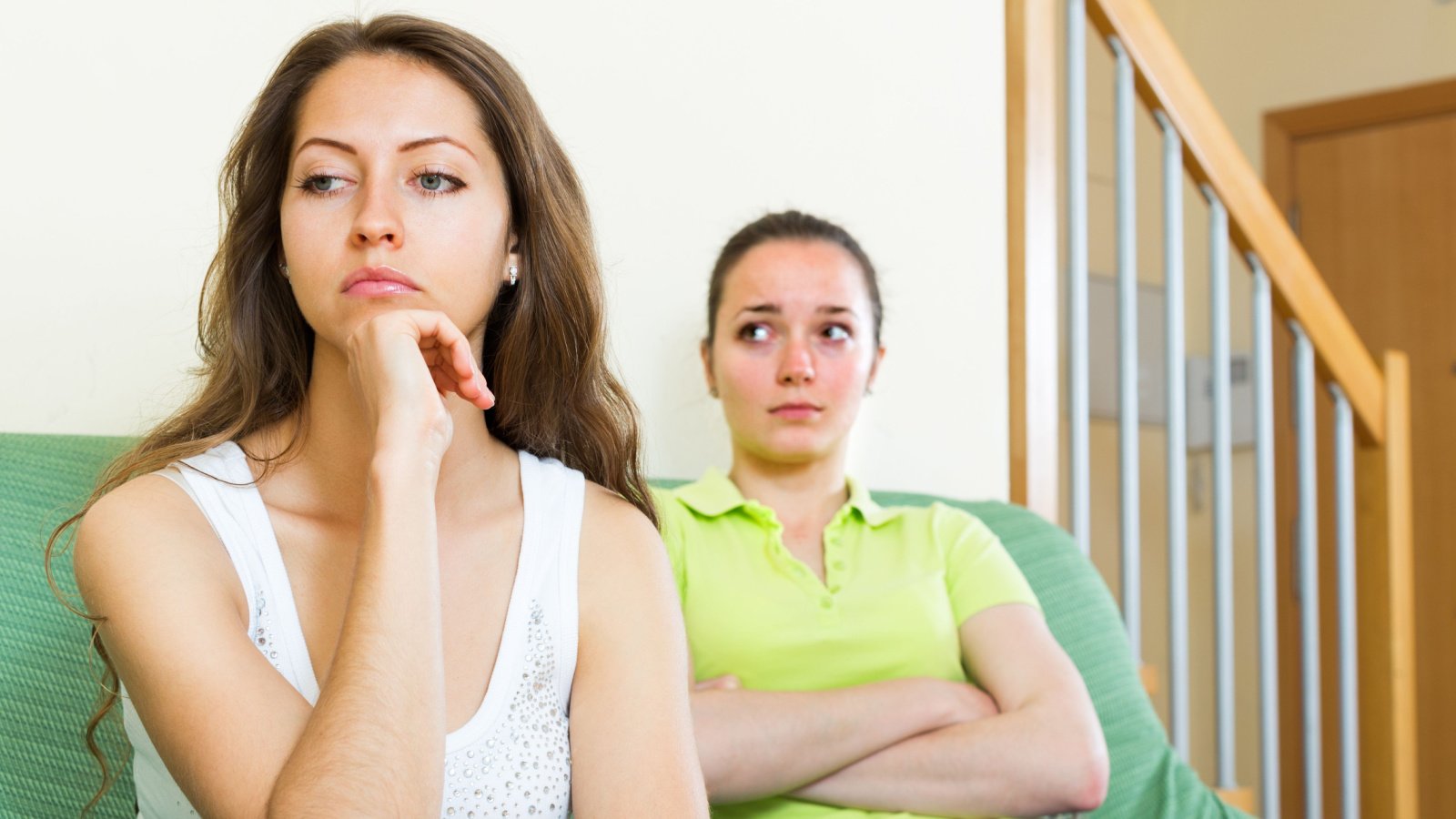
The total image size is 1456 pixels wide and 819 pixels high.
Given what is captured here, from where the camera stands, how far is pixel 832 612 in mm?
1486

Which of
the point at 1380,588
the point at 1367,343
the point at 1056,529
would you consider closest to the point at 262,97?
the point at 1056,529

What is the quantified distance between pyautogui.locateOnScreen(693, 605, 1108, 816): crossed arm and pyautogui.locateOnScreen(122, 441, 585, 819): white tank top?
10.3 inches

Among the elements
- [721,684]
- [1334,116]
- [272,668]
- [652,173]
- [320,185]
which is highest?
[1334,116]

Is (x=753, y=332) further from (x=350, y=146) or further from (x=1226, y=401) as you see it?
(x=1226, y=401)

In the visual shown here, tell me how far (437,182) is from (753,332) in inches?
25.3

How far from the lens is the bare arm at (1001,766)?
1.34 meters

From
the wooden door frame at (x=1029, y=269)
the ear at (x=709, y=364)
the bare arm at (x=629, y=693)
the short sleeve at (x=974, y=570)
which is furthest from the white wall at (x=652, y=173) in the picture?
the bare arm at (x=629, y=693)

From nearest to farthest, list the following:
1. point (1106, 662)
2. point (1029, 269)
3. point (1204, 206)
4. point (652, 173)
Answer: point (1106, 662) → point (652, 173) → point (1029, 269) → point (1204, 206)

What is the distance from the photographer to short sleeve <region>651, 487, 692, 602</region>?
1517 mm

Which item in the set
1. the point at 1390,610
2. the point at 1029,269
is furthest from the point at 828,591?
the point at 1390,610

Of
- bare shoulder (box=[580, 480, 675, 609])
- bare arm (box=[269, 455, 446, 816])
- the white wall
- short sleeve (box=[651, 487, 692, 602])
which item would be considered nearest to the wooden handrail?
the white wall

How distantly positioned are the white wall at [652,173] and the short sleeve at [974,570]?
50cm

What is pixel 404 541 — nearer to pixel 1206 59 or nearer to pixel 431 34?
pixel 431 34

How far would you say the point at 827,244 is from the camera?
1.68 meters
